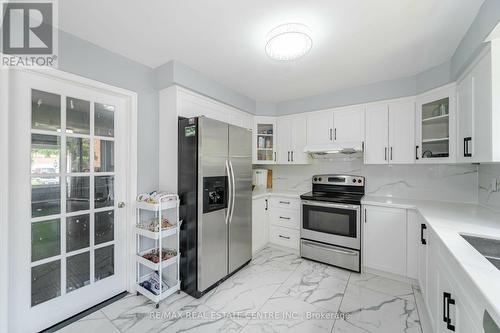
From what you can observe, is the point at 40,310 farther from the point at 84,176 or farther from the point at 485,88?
the point at 485,88

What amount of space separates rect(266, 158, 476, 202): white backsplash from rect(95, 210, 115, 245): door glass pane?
2740 mm

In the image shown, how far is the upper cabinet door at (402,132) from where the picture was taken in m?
2.48

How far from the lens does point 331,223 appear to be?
2.69 m

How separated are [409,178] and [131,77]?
3636mm

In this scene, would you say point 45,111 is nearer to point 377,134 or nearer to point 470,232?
point 470,232

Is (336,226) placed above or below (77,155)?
below

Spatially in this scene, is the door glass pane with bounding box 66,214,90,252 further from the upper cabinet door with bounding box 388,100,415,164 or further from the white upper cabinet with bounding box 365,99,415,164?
the upper cabinet door with bounding box 388,100,415,164

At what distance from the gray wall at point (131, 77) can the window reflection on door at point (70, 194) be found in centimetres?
26

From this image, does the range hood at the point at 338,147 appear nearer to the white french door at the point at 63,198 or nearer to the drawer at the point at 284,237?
the drawer at the point at 284,237

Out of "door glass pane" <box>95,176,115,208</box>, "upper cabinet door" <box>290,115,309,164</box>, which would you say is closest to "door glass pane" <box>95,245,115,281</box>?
"door glass pane" <box>95,176,115,208</box>

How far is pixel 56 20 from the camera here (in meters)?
1.58

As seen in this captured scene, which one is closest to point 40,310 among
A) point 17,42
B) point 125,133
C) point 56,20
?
point 125,133

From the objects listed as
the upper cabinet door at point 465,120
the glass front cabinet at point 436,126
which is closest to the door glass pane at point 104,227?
the upper cabinet door at point 465,120

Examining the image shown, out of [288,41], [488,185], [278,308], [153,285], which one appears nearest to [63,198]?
[153,285]
